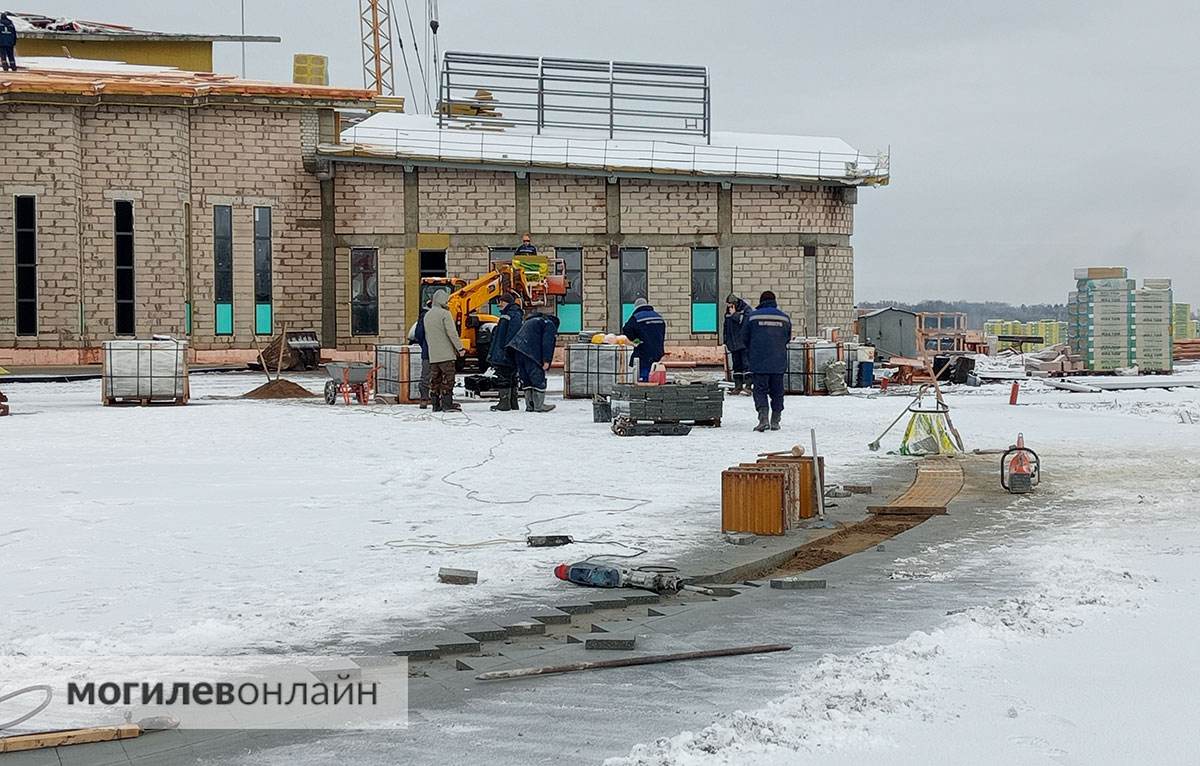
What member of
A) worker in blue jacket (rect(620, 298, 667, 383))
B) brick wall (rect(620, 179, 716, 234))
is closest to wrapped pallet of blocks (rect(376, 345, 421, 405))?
worker in blue jacket (rect(620, 298, 667, 383))

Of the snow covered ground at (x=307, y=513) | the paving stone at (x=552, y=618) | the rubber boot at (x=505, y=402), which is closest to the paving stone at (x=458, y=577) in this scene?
the snow covered ground at (x=307, y=513)

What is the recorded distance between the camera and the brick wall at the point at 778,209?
39469 millimetres

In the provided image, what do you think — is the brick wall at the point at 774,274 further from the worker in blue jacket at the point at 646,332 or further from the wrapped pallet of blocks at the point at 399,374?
the wrapped pallet of blocks at the point at 399,374

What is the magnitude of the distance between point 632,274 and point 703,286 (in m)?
2.07

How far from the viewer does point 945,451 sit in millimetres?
15195

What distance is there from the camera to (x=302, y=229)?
3809cm

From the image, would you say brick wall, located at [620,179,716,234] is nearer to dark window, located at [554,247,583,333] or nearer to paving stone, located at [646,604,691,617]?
dark window, located at [554,247,583,333]

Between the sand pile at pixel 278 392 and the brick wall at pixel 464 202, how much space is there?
14.6 metres

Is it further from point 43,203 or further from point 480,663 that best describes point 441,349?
point 43,203

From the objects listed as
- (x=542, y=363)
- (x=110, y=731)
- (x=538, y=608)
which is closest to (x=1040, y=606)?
(x=538, y=608)

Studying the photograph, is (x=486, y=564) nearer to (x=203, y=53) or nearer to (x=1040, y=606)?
(x=1040, y=606)

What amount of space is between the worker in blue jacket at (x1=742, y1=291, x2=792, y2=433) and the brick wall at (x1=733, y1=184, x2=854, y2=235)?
21.9 metres

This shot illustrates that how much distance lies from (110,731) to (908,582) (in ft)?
15.3

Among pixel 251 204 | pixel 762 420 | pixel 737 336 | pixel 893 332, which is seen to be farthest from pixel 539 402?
pixel 893 332
